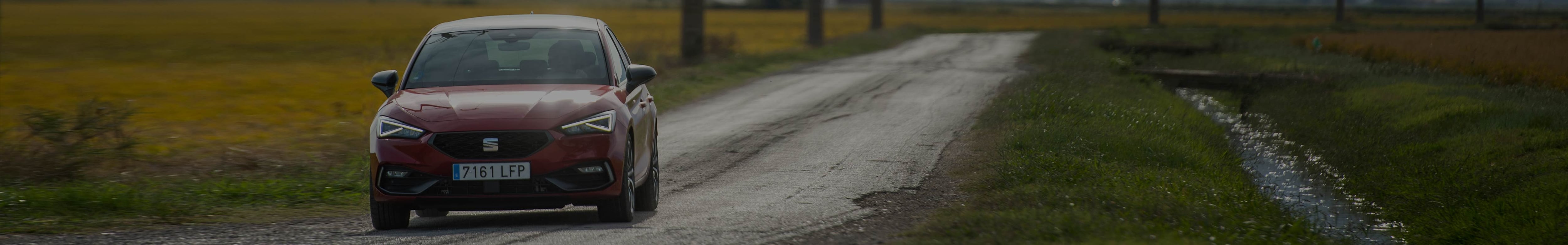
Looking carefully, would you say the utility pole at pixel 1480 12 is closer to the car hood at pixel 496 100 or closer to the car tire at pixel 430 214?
the car tire at pixel 430 214

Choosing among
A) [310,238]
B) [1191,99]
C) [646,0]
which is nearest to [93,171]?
[310,238]

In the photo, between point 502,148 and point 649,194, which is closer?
point 502,148

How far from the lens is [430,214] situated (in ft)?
25.3

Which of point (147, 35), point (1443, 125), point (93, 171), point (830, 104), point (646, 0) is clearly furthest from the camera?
point (646, 0)

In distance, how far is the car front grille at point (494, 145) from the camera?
6.28 metres

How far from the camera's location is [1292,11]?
98.5m

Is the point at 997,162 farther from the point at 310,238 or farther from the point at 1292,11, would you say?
the point at 1292,11

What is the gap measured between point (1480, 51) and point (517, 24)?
25047 millimetres

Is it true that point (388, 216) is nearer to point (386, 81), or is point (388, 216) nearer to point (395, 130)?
point (395, 130)

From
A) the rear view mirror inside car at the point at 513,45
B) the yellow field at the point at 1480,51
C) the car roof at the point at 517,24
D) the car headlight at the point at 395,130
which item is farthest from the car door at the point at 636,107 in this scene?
the yellow field at the point at 1480,51

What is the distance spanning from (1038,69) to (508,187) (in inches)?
734

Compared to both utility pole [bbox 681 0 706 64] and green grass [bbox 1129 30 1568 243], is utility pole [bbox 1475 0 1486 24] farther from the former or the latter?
utility pole [bbox 681 0 706 64]

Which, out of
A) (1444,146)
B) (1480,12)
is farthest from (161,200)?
(1480,12)

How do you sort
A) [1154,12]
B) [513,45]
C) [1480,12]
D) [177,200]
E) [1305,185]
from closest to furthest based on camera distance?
[513,45]
[177,200]
[1305,185]
[1154,12]
[1480,12]
